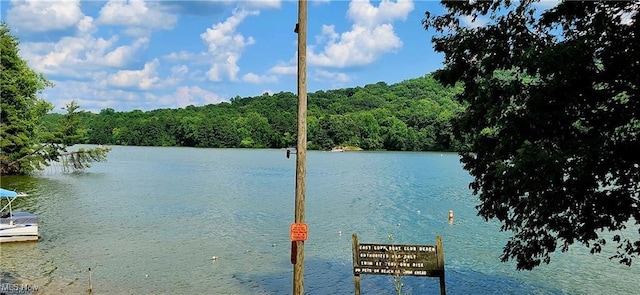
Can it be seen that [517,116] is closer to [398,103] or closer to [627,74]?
[627,74]

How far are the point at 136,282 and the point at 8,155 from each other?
4368 centimetres

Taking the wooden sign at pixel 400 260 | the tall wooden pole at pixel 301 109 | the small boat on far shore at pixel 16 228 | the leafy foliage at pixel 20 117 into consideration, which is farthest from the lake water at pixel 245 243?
the tall wooden pole at pixel 301 109

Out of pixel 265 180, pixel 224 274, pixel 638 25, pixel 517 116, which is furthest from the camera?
pixel 265 180

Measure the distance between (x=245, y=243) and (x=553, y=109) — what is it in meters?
18.9

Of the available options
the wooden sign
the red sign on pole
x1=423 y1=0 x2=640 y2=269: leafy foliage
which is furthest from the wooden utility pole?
x1=423 y1=0 x2=640 y2=269: leafy foliage

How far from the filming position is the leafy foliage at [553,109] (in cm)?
944

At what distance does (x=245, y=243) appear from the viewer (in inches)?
1036

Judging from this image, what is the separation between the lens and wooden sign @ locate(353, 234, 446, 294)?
11.4 metres

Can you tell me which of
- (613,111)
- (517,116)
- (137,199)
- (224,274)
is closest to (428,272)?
(517,116)

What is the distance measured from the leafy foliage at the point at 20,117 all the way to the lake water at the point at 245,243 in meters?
3.58

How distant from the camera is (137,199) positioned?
43156mm

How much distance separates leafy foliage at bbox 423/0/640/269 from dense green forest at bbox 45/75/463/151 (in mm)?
125003

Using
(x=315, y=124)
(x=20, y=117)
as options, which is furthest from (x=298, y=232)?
(x=315, y=124)

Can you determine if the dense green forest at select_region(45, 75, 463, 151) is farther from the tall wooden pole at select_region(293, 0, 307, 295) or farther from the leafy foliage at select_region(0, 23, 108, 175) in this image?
the tall wooden pole at select_region(293, 0, 307, 295)
